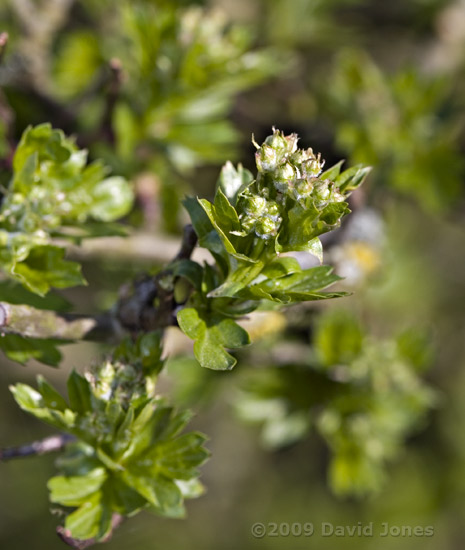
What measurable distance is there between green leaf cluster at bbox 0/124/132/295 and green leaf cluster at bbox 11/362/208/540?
19 centimetres

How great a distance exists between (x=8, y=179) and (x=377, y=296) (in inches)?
63.4

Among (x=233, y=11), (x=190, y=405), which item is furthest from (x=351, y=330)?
(x=233, y=11)

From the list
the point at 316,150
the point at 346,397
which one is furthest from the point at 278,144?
the point at 316,150

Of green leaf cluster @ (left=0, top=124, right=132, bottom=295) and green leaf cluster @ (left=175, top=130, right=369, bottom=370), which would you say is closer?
green leaf cluster @ (left=175, top=130, right=369, bottom=370)

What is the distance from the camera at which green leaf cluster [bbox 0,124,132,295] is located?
1213mm

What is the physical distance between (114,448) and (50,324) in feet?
0.81

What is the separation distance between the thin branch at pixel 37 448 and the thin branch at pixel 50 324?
0.19 meters

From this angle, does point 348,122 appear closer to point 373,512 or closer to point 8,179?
point 8,179

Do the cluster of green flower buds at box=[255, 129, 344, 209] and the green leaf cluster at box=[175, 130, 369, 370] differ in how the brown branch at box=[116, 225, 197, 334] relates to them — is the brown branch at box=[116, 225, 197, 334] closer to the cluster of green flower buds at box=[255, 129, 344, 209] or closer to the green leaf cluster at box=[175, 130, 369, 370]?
the green leaf cluster at box=[175, 130, 369, 370]

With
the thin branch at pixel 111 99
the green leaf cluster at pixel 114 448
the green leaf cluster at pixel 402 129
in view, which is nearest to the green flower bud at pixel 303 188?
the green leaf cluster at pixel 114 448

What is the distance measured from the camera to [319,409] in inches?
78.0

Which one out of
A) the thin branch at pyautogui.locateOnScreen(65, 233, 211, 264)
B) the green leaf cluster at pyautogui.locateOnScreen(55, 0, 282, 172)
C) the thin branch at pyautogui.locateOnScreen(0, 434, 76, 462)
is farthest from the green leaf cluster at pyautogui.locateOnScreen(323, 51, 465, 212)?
the thin branch at pyautogui.locateOnScreen(0, 434, 76, 462)

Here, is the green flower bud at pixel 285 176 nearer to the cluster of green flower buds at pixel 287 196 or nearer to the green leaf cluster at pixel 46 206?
the cluster of green flower buds at pixel 287 196

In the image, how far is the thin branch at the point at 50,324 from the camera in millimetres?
1103
